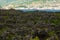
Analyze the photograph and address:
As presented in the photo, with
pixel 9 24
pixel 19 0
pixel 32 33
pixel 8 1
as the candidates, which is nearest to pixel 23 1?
pixel 19 0

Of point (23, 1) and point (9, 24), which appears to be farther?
point (23, 1)

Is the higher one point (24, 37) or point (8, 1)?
point (24, 37)

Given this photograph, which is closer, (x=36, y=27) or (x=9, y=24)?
(x=36, y=27)

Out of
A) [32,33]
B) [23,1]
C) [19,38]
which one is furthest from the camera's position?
[23,1]

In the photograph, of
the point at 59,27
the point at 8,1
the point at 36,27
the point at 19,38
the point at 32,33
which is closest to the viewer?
the point at 19,38

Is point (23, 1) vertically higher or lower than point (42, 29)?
lower

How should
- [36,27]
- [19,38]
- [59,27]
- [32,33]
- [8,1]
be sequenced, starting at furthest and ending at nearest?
[8,1]
[59,27]
[36,27]
[32,33]
[19,38]

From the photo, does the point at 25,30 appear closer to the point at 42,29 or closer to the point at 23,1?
the point at 42,29

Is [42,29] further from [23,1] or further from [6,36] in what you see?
[23,1]

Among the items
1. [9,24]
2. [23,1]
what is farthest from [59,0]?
[9,24]
